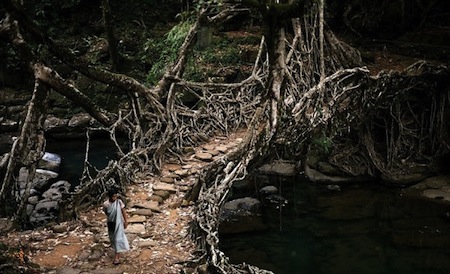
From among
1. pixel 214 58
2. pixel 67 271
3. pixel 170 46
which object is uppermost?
pixel 170 46

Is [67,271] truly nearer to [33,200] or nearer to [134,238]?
[134,238]

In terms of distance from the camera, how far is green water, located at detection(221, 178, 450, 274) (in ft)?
29.9

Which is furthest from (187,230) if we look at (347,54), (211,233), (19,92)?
(19,92)

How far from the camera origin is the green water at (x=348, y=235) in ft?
29.9

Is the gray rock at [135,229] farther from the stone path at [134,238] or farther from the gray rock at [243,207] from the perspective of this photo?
the gray rock at [243,207]

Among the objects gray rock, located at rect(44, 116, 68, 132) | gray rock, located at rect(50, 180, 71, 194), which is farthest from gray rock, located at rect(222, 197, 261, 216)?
gray rock, located at rect(44, 116, 68, 132)

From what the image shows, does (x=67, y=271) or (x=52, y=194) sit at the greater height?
(x=67, y=271)

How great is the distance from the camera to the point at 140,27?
1911 cm

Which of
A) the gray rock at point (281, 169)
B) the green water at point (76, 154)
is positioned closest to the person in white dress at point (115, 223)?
the green water at point (76, 154)

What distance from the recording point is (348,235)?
1013 centimetres

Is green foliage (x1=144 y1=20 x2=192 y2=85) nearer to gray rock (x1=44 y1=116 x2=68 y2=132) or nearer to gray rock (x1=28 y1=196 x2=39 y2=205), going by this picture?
gray rock (x1=44 y1=116 x2=68 y2=132)

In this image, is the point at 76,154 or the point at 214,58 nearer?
the point at 76,154

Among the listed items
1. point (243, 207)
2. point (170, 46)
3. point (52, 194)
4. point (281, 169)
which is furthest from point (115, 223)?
point (170, 46)

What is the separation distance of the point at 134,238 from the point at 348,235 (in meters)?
5.24
